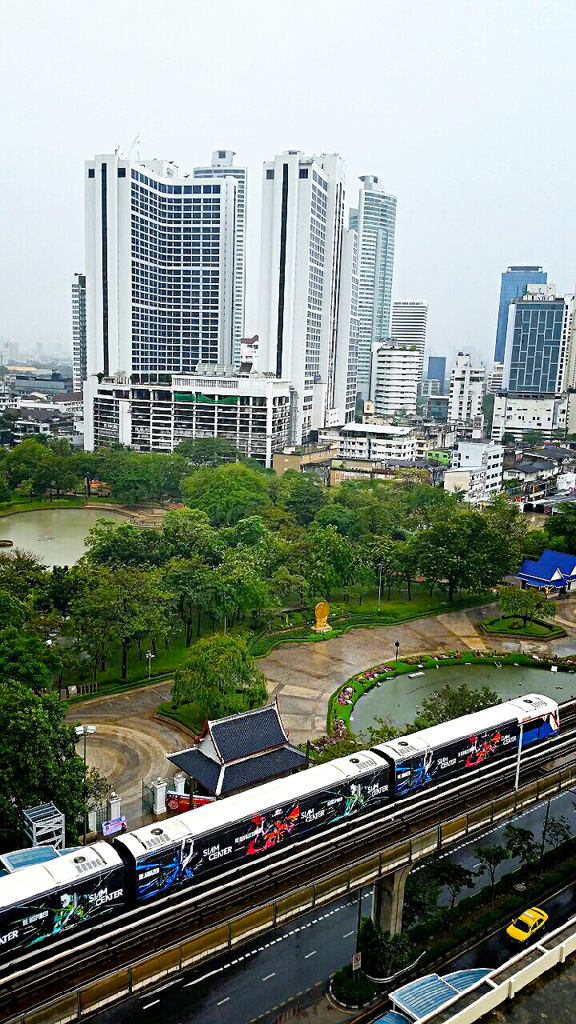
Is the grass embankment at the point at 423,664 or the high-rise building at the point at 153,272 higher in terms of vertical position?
the high-rise building at the point at 153,272

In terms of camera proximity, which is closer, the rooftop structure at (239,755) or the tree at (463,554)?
the rooftop structure at (239,755)

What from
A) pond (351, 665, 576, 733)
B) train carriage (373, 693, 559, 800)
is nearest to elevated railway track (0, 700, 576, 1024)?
train carriage (373, 693, 559, 800)

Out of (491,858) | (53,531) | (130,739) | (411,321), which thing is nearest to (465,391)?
(411,321)

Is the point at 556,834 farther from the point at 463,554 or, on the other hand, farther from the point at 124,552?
the point at 124,552

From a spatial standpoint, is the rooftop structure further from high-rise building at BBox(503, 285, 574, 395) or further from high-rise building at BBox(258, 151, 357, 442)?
high-rise building at BBox(503, 285, 574, 395)

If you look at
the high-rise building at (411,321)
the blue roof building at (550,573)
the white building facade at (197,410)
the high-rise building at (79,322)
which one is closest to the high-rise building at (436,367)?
the high-rise building at (411,321)

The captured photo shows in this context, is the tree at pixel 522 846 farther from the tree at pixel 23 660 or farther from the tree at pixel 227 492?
the tree at pixel 227 492
